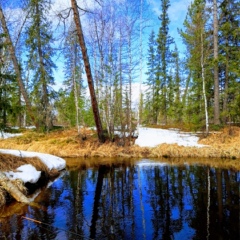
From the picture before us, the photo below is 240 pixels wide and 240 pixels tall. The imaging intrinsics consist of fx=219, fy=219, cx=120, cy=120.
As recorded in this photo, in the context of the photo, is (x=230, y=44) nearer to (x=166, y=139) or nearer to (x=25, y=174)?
(x=166, y=139)

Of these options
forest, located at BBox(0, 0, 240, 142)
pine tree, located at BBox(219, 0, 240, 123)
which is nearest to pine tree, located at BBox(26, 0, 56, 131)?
→ forest, located at BBox(0, 0, 240, 142)

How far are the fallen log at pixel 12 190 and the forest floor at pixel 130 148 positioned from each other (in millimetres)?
6548

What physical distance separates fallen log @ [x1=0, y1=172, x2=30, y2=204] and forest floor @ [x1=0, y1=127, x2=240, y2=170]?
6.55m

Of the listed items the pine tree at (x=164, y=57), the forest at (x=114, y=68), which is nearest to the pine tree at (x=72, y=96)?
the forest at (x=114, y=68)

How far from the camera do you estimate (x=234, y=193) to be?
19.0 ft

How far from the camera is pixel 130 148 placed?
40.0ft

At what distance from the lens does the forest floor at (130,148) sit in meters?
10.9

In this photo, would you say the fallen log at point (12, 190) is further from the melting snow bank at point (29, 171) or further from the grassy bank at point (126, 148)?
the grassy bank at point (126, 148)

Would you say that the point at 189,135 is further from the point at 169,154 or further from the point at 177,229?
the point at 177,229

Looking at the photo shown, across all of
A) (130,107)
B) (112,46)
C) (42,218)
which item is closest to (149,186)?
(42,218)

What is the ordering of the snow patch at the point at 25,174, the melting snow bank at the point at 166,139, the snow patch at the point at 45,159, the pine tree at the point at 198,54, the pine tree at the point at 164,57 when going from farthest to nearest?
1. the pine tree at the point at 164,57
2. the pine tree at the point at 198,54
3. the melting snow bank at the point at 166,139
4. the snow patch at the point at 45,159
5. the snow patch at the point at 25,174

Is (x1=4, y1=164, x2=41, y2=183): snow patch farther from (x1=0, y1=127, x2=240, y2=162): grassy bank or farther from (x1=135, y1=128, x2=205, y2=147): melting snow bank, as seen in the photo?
(x1=135, y1=128, x2=205, y2=147): melting snow bank

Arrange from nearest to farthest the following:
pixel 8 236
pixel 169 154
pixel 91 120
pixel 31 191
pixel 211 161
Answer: pixel 8 236 < pixel 31 191 < pixel 211 161 < pixel 169 154 < pixel 91 120

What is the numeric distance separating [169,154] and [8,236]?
29.1ft
